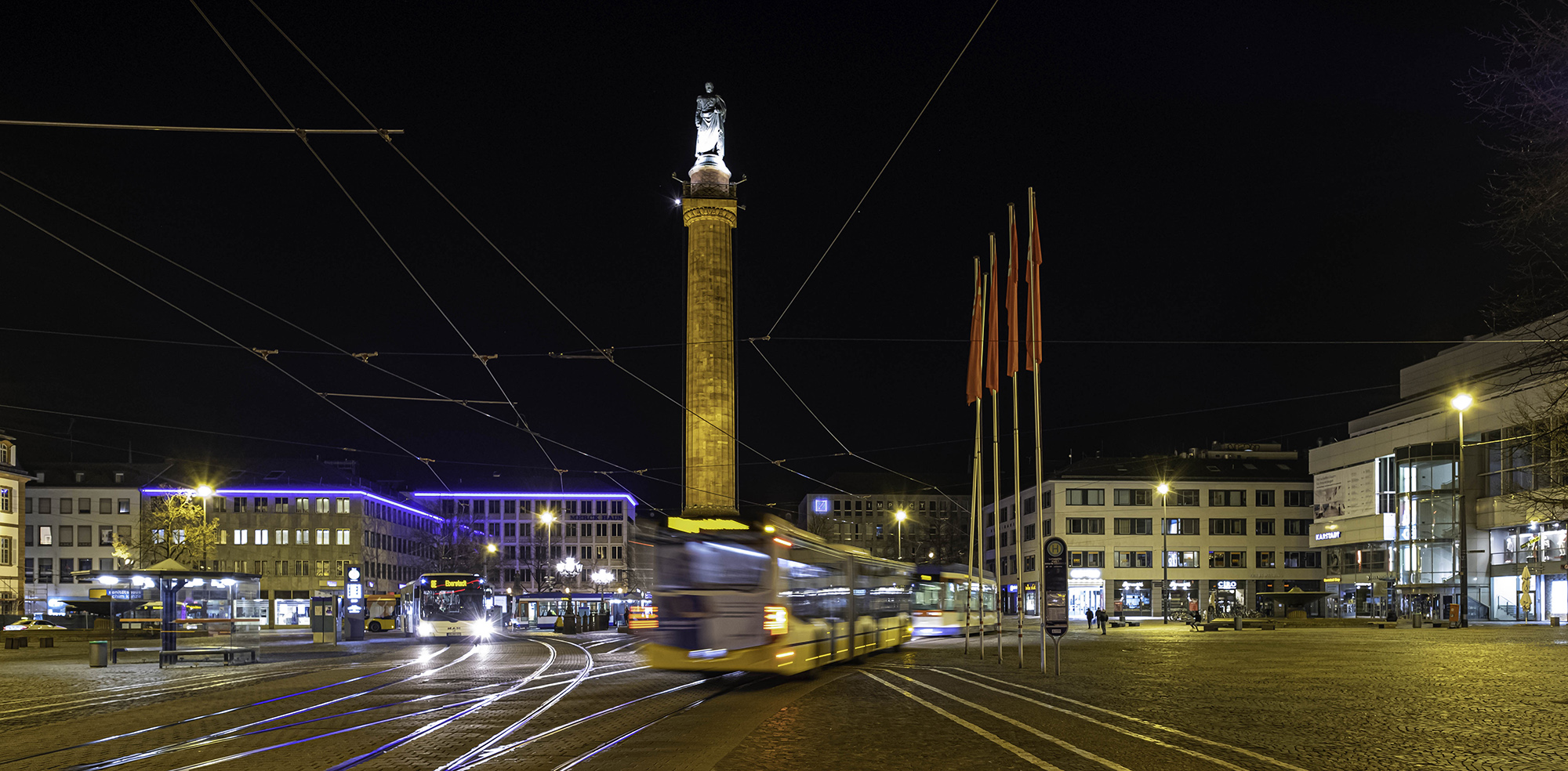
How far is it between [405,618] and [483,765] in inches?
2316

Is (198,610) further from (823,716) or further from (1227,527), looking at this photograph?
(1227,527)

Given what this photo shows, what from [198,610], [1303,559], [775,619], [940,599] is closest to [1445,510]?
[1303,559]

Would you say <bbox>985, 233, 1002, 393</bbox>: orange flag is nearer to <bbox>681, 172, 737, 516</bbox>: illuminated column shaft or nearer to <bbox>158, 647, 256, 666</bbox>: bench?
<bbox>158, 647, 256, 666</bbox>: bench

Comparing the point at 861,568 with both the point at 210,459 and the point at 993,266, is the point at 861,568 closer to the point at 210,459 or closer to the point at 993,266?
the point at 993,266

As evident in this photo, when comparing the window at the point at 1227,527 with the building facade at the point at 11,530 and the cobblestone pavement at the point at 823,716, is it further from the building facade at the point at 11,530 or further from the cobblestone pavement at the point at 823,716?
the building facade at the point at 11,530

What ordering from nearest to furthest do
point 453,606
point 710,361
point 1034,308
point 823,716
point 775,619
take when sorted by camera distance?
1. point 823,716
2. point 775,619
3. point 1034,308
4. point 453,606
5. point 710,361

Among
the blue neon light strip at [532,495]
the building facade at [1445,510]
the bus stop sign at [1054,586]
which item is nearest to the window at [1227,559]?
the building facade at [1445,510]

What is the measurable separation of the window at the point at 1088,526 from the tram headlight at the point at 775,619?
74117mm

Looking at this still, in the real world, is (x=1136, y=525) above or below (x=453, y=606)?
above

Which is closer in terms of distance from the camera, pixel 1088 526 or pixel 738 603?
pixel 738 603

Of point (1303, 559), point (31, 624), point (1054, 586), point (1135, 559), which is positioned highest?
point (1054, 586)

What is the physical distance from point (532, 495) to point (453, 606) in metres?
87.4

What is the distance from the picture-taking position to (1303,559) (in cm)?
9300

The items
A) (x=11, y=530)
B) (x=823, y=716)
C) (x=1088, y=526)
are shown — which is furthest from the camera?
(x=1088, y=526)
